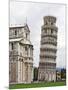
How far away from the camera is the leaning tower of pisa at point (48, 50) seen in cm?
237

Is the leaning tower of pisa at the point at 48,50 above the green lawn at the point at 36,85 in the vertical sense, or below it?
above

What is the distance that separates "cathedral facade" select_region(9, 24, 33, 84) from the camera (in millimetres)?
2281

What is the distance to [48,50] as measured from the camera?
2414 millimetres

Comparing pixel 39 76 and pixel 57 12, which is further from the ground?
pixel 57 12

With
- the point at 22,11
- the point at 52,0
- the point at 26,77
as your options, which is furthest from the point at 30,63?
the point at 52,0

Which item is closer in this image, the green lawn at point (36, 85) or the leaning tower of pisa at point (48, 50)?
the green lawn at point (36, 85)

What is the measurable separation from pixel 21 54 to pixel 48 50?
A: 296 mm

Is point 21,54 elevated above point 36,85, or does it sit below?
above

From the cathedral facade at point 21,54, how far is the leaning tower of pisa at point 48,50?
0.40ft

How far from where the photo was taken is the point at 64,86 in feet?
7.93

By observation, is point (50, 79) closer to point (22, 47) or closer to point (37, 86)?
point (37, 86)

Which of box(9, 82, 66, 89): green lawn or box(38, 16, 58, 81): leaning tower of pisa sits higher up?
box(38, 16, 58, 81): leaning tower of pisa

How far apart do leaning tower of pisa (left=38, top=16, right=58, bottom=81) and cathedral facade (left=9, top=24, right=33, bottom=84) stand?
0.12 m

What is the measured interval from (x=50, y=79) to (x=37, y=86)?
0.52 feet
